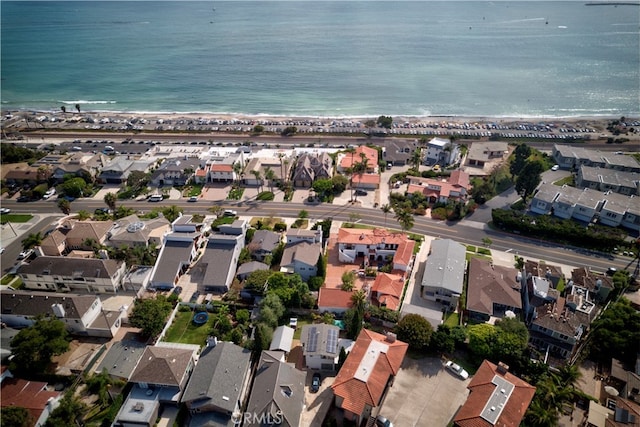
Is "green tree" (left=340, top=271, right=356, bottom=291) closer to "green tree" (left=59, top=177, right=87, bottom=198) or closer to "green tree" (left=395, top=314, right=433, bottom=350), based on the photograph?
"green tree" (left=395, top=314, right=433, bottom=350)

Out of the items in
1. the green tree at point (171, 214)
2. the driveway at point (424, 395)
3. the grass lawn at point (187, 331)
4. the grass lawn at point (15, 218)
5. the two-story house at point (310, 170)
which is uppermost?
the two-story house at point (310, 170)

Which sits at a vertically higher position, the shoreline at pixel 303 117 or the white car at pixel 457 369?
the shoreline at pixel 303 117

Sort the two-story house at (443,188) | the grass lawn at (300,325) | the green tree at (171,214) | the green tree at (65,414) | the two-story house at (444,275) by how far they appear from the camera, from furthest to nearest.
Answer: the two-story house at (443,188) < the green tree at (171,214) < the two-story house at (444,275) < the grass lawn at (300,325) < the green tree at (65,414)

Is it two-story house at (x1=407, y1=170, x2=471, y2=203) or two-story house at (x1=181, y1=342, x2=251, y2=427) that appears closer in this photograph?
two-story house at (x1=181, y1=342, x2=251, y2=427)

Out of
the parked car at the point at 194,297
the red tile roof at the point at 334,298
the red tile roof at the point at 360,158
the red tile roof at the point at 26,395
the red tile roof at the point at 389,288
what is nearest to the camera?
the red tile roof at the point at 26,395

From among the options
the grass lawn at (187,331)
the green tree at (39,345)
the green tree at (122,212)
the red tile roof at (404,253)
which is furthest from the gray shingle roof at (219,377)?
the green tree at (122,212)

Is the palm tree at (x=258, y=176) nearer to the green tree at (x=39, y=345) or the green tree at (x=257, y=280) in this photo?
the green tree at (x=257, y=280)

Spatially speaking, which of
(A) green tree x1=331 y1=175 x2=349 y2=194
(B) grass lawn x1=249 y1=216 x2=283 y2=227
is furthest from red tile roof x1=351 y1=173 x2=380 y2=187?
(B) grass lawn x1=249 y1=216 x2=283 y2=227
